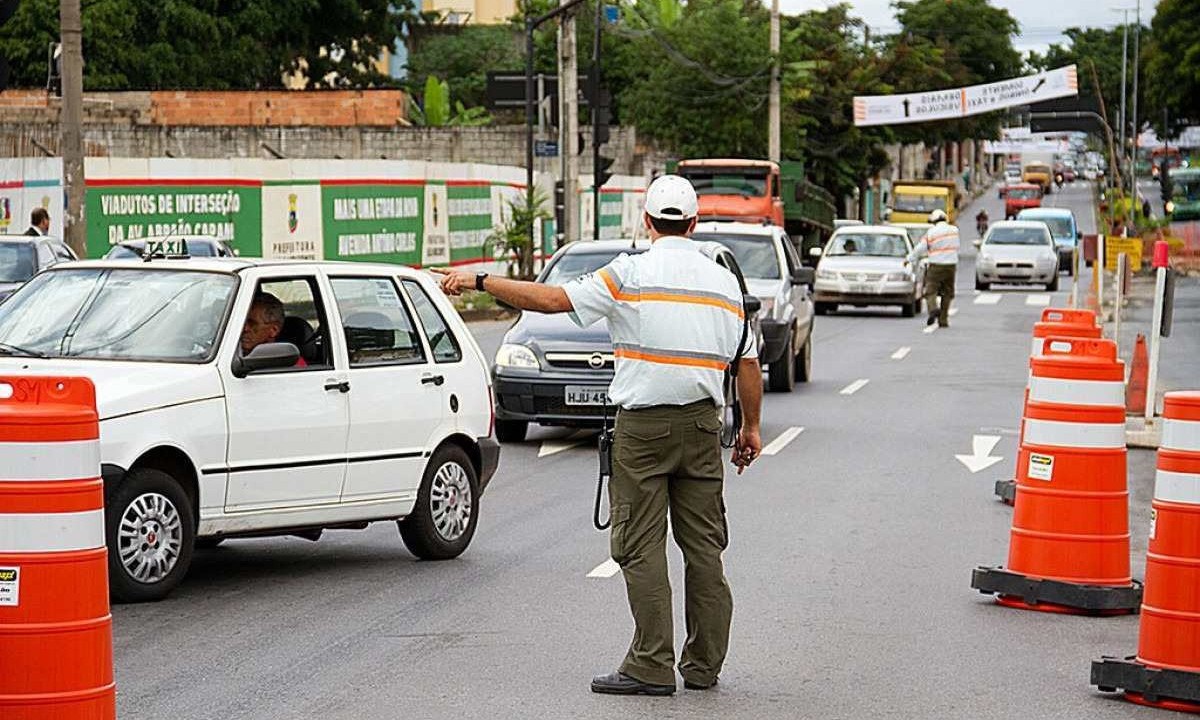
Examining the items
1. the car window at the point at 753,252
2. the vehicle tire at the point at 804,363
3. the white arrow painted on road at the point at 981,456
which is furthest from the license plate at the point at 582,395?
the vehicle tire at the point at 804,363

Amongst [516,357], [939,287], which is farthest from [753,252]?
[939,287]

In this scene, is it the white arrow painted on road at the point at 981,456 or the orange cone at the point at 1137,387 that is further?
the orange cone at the point at 1137,387

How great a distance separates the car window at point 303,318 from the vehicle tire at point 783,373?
38.4 ft

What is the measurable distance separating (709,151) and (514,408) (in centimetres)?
5310

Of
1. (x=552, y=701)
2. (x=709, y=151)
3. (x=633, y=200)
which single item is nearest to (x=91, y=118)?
(x=633, y=200)

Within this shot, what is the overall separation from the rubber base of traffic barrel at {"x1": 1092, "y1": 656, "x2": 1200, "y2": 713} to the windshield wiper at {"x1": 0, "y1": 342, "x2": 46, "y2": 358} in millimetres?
5054

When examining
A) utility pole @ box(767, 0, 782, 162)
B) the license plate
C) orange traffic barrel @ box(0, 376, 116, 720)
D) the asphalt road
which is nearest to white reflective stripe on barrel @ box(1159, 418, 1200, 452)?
the asphalt road

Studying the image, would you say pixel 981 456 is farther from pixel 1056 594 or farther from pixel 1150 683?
pixel 1150 683

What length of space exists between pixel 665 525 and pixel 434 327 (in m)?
3.60

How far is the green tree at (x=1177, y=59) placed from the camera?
69.7 m

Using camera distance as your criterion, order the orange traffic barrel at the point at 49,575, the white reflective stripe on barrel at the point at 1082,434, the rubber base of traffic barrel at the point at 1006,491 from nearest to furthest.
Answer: the orange traffic barrel at the point at 49,575 → the white reflective stripe on barrel at the point at 1082,434 → the rubber base of traffic barrel at the point at 1006,491

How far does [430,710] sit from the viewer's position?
7.40m

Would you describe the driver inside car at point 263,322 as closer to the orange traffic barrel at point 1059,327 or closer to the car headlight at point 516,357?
the orange traffic barrel at point 1059,327

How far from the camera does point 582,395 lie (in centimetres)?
1638
